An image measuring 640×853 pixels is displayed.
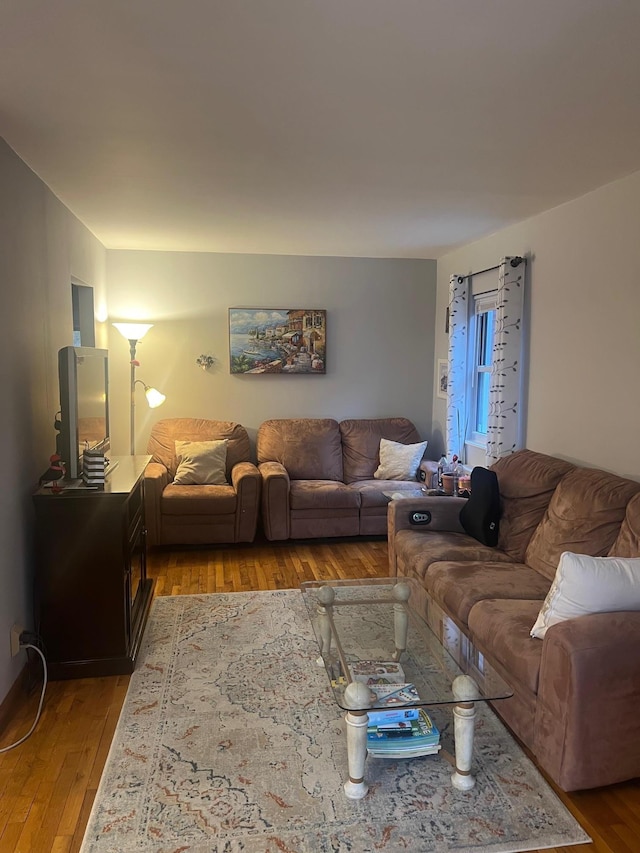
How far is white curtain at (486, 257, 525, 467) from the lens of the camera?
158 inches

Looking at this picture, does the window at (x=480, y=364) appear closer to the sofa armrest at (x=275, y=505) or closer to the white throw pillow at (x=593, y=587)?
the sofa armrest at (x=275, y=505)

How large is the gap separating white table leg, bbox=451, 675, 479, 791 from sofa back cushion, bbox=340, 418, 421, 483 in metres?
3.25

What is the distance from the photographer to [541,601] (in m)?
2.74

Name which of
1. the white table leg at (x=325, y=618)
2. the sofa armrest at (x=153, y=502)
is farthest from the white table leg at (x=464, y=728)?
the sofa armrest at (x=153, y=502)

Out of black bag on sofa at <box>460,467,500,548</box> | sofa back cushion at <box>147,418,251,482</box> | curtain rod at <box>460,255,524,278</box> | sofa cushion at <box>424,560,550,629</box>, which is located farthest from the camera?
sofa back cushion at <box>147,418,251,482</box>

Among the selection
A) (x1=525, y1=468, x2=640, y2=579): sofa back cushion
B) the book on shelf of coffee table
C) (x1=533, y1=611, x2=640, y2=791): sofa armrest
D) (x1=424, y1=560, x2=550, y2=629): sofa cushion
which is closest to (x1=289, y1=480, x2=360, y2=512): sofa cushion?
(x1=424, y1=560, x2=550, y2=629): sofa cushion

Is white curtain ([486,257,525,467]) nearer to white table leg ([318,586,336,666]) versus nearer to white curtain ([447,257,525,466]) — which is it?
white curtain ([447,257,525,466])

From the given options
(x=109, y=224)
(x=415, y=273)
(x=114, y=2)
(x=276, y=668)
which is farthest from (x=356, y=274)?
(x=114, y=2)

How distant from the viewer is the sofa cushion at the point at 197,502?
457 centimetres

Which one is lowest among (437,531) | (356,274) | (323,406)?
(437,531)

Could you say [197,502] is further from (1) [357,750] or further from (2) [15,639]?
(1) [357,750]

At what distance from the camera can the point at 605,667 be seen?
201 centimetres

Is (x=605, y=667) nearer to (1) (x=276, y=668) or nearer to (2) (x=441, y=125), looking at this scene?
(1) (x=276, y=668)

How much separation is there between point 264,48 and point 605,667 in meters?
2.17
